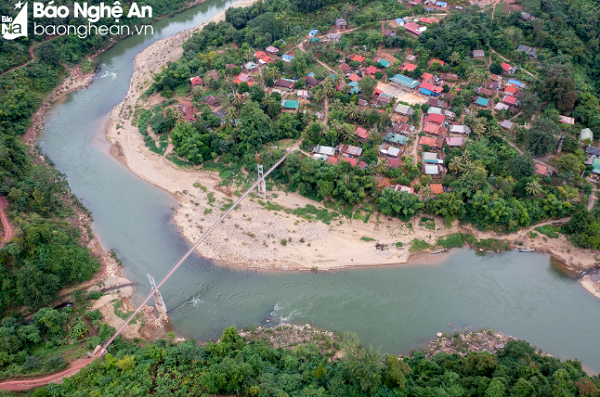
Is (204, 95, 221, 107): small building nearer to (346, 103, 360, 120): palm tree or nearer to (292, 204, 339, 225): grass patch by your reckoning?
(346, 103, 360, 120): palm tree

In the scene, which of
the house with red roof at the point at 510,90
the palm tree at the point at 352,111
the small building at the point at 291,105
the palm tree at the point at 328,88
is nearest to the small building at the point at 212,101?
the small building at the point at 291,105

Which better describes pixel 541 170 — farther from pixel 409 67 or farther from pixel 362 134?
pixel 409 67

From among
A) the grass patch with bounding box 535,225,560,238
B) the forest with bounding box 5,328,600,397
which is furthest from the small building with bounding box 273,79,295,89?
the forest with bounding box 5,328,600,397

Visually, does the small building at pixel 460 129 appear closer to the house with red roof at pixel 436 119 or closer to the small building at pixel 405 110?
the house with red roof at pixel 436 119

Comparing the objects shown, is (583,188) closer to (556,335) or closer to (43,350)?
(556,335)

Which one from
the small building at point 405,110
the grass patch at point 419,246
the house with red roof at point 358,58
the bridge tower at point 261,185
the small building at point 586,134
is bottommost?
the grass patch at point 419,246

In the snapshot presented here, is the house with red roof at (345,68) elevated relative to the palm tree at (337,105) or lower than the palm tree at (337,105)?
elevated
